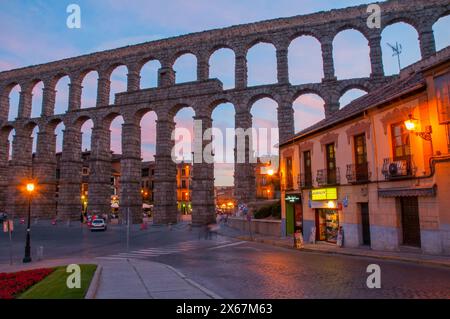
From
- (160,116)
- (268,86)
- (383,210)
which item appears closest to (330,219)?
(383,210)

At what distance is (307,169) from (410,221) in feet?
28.6

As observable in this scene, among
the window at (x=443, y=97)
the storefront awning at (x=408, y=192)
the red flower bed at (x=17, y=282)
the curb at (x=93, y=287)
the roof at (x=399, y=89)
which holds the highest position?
the roof at (x=399, y=89)

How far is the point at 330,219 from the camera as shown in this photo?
21.9 metres

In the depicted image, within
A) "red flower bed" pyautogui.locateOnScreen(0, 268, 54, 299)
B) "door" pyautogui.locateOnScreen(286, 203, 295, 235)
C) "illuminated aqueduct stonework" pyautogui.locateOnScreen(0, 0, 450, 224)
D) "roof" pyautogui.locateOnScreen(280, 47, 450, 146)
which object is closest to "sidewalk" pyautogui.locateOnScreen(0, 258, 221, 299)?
"red flower bed" pyautogui.locateOnScreen(0, 268, 54, 299)

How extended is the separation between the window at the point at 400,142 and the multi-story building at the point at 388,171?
0.16ft

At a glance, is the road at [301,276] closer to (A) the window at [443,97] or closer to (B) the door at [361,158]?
(B) the door at [361,158]

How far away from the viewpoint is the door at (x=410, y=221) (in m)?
16.3

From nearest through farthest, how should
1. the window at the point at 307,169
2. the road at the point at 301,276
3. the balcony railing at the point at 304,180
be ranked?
the road at the point at 301,276 < the balcony railing at the point at 304,180 < the window at the point at 307,169

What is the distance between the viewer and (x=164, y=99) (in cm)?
4656

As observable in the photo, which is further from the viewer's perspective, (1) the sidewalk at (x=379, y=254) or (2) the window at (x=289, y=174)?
(2) the window at (x=289, y=174)

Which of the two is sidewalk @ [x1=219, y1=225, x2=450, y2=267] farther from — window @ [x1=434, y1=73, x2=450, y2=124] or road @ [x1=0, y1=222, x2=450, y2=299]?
window @ [x1=434, y1=73, x2=450, y2=124]

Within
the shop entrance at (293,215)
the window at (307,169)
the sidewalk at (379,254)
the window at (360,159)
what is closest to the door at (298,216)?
the shop entrance at (293,215)

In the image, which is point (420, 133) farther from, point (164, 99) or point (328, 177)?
point (164, 99)
